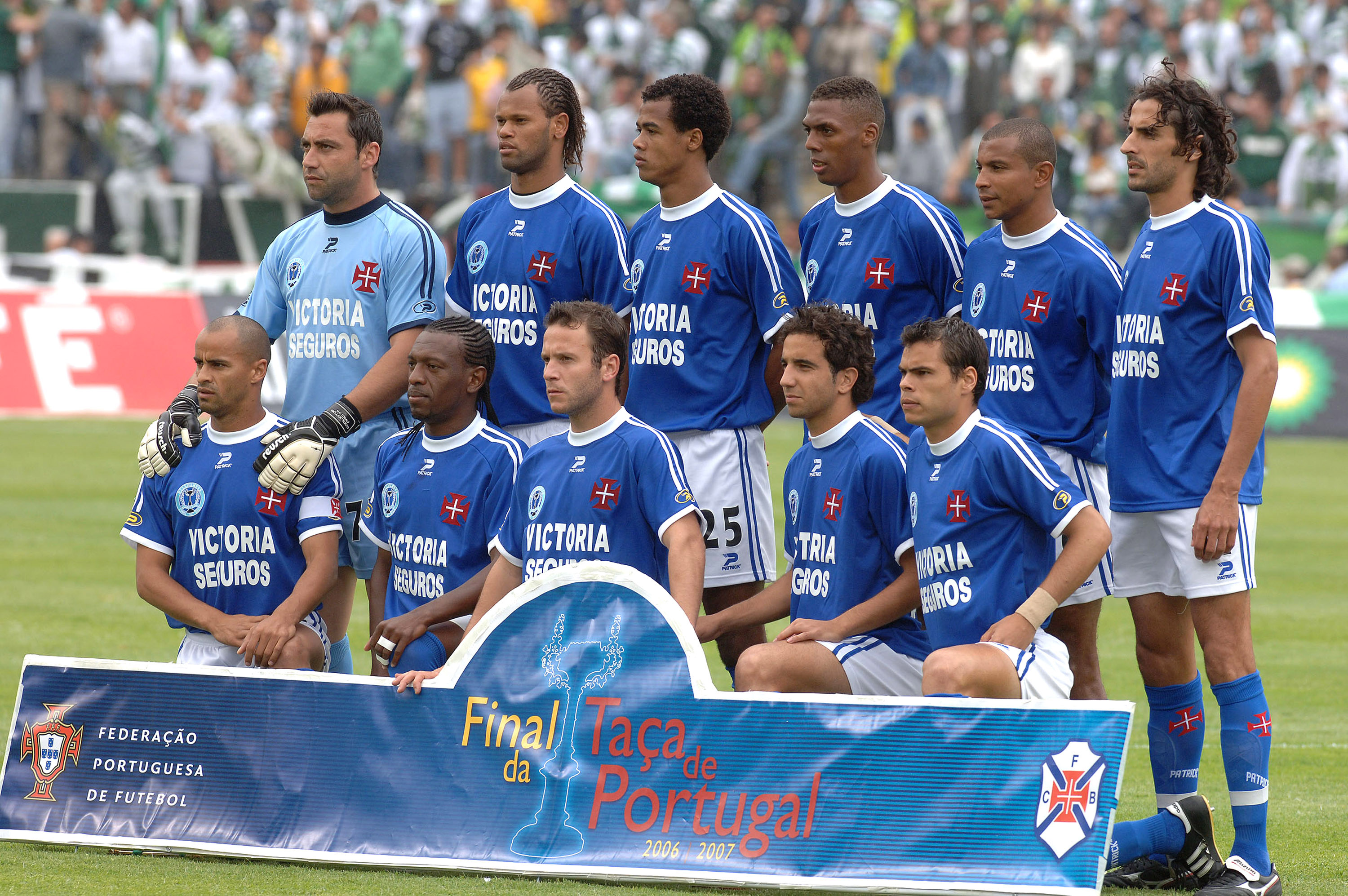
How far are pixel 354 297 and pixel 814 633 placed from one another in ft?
7.75

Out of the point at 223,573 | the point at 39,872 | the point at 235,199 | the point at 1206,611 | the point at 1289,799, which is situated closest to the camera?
the point at 39,872

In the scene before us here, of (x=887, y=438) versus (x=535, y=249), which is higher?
(x=535, y=249)

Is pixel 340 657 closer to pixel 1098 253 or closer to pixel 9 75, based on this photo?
pixel 1098 253

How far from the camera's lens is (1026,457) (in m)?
5.32

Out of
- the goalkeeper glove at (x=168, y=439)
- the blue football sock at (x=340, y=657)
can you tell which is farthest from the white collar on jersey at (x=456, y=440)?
the blue football sock at (x=340, y=657)

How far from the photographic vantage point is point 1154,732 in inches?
227

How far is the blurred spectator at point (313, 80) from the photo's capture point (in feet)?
78.0

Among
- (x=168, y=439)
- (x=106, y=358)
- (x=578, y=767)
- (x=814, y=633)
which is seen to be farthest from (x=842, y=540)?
(x=106, y=358)

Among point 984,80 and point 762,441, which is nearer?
point 762,441

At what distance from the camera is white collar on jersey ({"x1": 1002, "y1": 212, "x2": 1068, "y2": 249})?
19.7ft

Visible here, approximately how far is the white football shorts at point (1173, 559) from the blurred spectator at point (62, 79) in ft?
67.1

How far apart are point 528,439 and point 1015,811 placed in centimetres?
269

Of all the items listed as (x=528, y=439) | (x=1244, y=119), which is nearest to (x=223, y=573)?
(x=528, y=439)

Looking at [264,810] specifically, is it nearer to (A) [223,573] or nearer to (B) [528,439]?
(A) [223,573]
